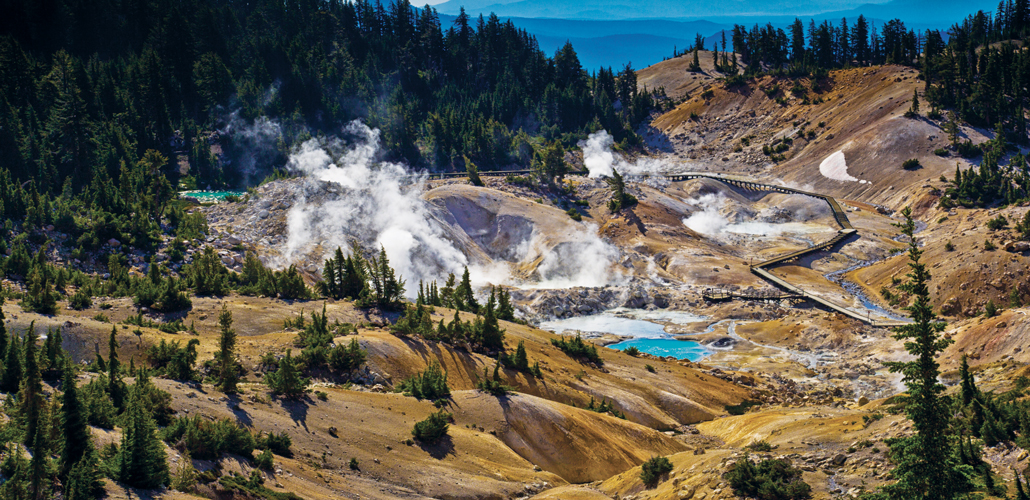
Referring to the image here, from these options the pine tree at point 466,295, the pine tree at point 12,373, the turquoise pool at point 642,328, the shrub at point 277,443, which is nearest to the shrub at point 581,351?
the pine tree at point 466,295

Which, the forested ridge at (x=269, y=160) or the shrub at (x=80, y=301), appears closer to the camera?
the forested ridge at (x=269, y=160)

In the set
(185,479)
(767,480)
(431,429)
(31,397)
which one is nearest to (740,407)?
(767,480)

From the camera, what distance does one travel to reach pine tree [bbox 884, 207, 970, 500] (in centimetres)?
2067

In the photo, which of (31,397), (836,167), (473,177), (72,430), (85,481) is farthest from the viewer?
(836,167)

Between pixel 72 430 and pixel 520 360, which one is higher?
pixel 520 360

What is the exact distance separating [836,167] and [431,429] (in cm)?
10420

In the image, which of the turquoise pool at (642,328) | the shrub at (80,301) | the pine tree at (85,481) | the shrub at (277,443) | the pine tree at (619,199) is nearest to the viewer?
the pine tree at (85,481)

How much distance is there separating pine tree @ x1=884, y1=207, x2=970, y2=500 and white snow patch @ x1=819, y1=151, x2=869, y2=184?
106 meters

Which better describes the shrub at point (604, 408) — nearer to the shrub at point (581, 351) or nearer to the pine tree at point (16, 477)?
the shrub at point (581, 351)

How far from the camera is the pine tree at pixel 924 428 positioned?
2067cm

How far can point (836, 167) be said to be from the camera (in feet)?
400

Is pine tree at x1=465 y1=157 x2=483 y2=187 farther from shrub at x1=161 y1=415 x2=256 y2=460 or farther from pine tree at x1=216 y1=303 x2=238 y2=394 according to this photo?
shrub at x1=161 y1=415 x2=256 y2=460

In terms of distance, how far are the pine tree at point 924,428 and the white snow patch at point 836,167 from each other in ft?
347

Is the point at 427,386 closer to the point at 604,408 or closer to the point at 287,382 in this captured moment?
the point at 287,382
